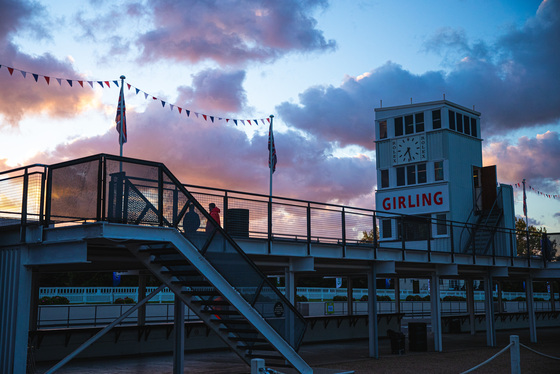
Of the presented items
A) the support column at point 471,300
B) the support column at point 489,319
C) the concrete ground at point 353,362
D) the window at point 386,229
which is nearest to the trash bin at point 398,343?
the concrete ground at point 353,362

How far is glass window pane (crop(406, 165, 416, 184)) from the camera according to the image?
32.9 m

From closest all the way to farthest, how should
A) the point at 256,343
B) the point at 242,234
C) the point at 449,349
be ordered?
the point at 256,343 < the point at 242,234 < the point at 449,349

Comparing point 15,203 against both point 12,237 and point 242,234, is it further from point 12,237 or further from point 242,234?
point 242,234

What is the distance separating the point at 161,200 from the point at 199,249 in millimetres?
1288

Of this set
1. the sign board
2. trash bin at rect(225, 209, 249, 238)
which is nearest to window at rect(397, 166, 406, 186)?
the sign board

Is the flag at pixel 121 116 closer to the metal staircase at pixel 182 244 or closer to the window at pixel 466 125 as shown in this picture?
the metal staircase at pixel 182 244

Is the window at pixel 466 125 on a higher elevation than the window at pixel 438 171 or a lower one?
higher

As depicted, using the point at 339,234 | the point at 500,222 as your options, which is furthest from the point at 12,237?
the point at 500,222

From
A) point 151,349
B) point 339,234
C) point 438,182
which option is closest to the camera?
point 339,234

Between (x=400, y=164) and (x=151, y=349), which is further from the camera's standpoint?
(x=400, y=164)

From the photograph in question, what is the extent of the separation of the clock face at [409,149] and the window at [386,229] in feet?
11.5

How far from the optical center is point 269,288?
45.1 ft

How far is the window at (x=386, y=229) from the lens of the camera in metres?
31.5

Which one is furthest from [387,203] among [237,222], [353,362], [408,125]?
[237,222]
